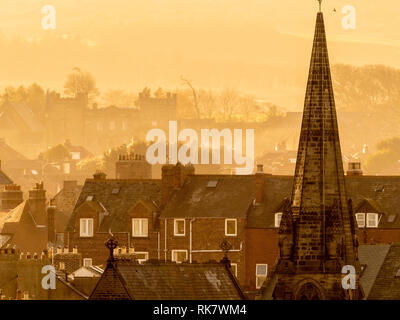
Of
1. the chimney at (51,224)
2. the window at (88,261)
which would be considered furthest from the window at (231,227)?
the chimney at (51,224)

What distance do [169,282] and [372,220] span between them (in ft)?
174

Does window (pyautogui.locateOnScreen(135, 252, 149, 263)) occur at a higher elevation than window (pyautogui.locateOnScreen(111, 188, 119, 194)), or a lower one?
lower

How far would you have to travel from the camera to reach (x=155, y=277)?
107312 millimetres

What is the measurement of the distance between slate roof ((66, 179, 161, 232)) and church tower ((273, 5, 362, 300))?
60.8 metres

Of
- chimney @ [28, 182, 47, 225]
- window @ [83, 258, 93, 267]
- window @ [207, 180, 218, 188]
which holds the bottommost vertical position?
window @ [83, 258, 93, 267]

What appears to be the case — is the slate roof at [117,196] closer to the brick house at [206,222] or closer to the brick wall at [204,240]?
the brick house at [206,222]

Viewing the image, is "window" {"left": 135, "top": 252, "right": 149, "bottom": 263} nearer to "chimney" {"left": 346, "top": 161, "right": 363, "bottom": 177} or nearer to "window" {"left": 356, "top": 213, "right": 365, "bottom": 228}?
"window" {"left": 356, "top": 213, "right": 365, "bottom": 228}

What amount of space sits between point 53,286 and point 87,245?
134ft

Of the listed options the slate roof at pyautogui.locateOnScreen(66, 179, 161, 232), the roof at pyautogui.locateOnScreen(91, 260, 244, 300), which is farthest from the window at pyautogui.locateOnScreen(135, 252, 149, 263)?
the roof at pyautogui.locateOnScreen(91, 260, 244, 300)

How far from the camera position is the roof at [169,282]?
104 meters

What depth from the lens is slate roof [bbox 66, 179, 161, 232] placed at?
17100 cm

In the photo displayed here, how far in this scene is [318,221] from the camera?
107m
